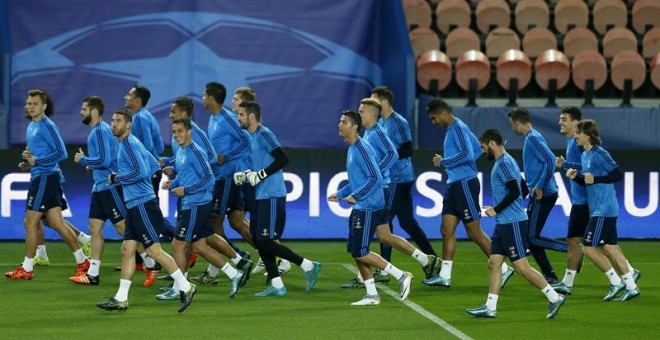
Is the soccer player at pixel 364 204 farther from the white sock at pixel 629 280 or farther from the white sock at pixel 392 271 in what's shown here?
the white sock at pixel 629 280

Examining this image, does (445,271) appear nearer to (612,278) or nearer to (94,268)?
(612,278)

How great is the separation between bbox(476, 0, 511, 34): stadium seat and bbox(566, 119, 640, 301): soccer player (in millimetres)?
10172

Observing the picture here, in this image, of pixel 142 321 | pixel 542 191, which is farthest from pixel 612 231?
pixel 142 321

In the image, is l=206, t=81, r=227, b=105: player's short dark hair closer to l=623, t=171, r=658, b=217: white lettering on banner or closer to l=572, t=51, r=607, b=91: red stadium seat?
l=623, t=171, r=658, b=217: white lettering on banner

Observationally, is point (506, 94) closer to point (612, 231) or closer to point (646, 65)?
point (646, 65)

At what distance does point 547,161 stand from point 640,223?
5063mm

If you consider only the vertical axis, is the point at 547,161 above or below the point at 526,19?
below

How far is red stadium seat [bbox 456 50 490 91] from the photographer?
21.4 meters

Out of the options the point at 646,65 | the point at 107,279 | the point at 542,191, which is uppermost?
Answer: the point at 646,65

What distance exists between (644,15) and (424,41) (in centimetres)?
430

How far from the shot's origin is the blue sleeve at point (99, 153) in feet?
44.9

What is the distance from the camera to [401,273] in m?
12.5

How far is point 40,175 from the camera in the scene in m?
14.3

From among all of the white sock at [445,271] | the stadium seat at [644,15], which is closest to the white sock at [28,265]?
the white sock at [445,271]
